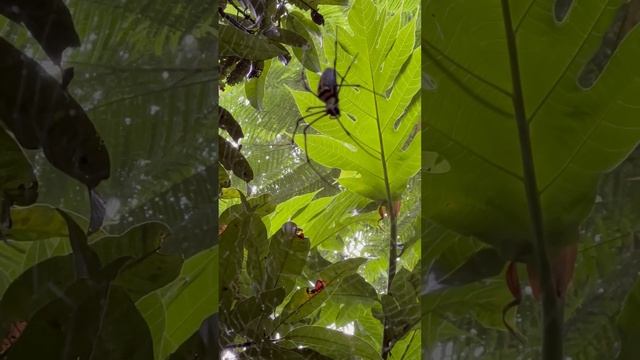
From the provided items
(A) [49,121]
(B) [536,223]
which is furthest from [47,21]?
(B) [536,223]

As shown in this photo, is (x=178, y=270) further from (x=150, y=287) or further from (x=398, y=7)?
(x=398, y=7)

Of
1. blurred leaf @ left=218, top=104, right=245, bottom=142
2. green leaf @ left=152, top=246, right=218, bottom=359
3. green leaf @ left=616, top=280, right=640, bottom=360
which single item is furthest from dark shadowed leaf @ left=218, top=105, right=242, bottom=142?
green leaf @ left=616, top=280, right=640, bottom=360

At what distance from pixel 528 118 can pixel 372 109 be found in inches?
5.3

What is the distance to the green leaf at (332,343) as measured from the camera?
42 cm

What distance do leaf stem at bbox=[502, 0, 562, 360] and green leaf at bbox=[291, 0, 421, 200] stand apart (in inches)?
4.5

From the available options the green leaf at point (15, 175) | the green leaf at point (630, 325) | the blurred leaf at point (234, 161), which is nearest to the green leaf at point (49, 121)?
the green leaf at point (15, 175)

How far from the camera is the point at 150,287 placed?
324mm

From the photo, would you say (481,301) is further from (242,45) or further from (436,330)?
(242,45)

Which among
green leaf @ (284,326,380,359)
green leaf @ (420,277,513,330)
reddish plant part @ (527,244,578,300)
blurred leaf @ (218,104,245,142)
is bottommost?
green leaf @ (284,326,380,359)

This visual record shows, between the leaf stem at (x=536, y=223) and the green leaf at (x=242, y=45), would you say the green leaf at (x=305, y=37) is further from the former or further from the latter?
the leaf stem at (x=536, y=223)

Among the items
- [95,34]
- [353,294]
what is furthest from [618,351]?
[95,34]

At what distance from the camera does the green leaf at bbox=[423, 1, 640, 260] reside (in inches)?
12.4

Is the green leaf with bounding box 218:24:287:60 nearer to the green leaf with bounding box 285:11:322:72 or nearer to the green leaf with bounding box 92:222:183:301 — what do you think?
the green leaf with bounding box 285:11:322:72

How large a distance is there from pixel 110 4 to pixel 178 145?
8cm
